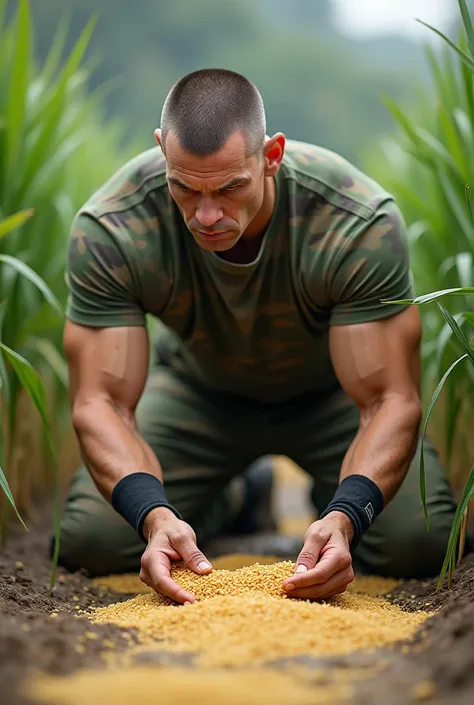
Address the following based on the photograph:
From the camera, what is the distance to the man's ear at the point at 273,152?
74.0 inches

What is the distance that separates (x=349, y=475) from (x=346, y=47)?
2623 centimetres

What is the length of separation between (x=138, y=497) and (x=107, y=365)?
32 centimetres

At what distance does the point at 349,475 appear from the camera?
1848 millimetres

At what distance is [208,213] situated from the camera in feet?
5.81

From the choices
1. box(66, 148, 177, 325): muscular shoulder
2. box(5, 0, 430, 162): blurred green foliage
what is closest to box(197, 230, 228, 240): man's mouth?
box(66, 148, 177, 325): muscular shoulder

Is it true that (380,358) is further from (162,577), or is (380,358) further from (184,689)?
(184,689)

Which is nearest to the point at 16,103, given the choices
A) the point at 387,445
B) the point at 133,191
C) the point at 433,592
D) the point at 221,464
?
the point at 133,191

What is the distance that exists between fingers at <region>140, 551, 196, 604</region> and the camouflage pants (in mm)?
687

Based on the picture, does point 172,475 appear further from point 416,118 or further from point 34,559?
point 416,118

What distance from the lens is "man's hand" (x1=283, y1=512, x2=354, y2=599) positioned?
157 cm

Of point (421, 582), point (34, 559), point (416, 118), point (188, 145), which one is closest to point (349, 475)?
point (421, 582)

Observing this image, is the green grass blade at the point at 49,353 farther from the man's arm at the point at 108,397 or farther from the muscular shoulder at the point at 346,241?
the muscular shoulder at the point at 346,241

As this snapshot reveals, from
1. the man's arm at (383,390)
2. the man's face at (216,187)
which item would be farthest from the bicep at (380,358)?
the man's face at (216,187)

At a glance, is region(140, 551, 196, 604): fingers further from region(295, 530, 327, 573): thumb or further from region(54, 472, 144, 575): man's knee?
region(54, 472, 144, 575): man's knee
